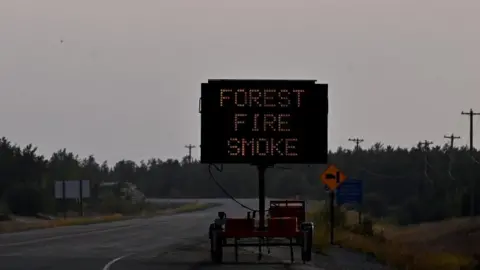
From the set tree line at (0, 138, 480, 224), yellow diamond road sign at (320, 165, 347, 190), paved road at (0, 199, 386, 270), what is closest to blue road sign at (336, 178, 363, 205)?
paved road at (0, 199, 386, 270)

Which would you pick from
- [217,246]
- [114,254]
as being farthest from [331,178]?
[217,246]

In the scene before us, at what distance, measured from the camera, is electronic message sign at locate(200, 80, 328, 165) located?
26.7m

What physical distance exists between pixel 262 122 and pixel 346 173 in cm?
10252

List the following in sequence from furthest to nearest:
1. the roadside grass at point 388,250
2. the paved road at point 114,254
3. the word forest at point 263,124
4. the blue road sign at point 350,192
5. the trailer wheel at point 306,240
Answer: the blue road sign at point 350,192, the roadside grass at point 388,250, the trailer wheel at point 306,240, the paved road at point 114,254, the word forest at point 263,124

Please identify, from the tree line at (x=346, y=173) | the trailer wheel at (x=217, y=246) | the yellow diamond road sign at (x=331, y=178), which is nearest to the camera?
the trailer wheel at (x=217, y=246)

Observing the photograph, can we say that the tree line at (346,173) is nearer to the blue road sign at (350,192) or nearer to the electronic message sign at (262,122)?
the blue road sign at (350,192)

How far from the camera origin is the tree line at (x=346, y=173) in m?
85.4

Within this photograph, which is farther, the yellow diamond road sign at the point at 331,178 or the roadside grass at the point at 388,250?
the yellow diamond road sign at the point at 331,178

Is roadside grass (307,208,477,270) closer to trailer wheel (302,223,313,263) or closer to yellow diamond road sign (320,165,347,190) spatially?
yellow diamond road sign (320,165,347,190)

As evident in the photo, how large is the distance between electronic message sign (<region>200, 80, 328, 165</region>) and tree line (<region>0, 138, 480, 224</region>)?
32.4 meters

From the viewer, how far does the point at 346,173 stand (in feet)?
421

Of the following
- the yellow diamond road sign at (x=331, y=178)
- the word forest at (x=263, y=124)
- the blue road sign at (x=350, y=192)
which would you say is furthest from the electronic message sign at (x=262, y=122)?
the blue road sign at (x=350, y=192)

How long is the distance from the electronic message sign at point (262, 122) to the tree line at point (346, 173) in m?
32.4

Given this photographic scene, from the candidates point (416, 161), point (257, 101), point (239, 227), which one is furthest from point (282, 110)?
point (416, 161)
